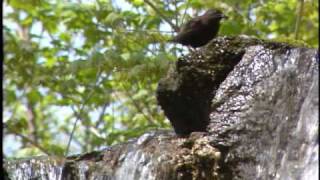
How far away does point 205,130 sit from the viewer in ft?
11.5

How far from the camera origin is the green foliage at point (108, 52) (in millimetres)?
5543

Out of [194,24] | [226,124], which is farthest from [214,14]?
[226,124]

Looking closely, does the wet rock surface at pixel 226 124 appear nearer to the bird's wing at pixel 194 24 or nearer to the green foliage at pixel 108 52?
the bird's wing at pixel 194 24

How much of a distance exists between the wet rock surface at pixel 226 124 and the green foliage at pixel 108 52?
4.42 ft

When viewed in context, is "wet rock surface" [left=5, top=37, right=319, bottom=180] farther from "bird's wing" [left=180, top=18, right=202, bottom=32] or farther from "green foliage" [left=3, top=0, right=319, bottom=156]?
"green foliage" [left=3, top=0, right=319, bottom=156]

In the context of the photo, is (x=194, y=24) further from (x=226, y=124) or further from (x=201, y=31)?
(x=226, y=124)

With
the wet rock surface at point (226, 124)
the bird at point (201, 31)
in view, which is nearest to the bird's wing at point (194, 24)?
the bird at point (201, 31)

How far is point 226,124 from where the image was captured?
3348 mm

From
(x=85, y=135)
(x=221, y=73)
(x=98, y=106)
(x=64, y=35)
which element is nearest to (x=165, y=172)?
(x=221, y=73)

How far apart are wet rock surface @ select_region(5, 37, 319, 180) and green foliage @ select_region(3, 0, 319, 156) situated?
53.0 inches

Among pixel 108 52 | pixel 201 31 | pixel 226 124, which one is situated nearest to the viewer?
pixel 226 124

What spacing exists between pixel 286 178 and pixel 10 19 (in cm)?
574

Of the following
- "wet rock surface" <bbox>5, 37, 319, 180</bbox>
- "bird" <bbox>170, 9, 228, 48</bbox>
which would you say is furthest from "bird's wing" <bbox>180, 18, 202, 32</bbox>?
"wet rock surface" <bbox>5, 37, 319, 180</bbox>

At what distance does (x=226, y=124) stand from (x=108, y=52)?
2242mm
